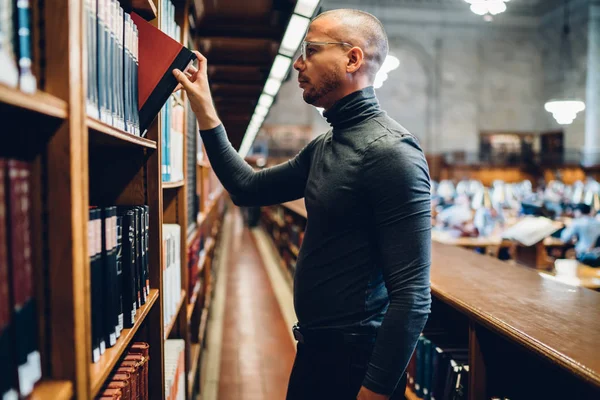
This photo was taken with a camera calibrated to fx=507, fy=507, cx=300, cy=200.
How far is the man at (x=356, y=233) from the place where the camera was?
1.15 metres

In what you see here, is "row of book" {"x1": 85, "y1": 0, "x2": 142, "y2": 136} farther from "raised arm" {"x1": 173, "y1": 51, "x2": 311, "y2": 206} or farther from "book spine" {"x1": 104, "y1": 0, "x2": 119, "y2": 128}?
"raised arm" {"x1": 173, "y1": 51, "x2": 311, "y2": 206}

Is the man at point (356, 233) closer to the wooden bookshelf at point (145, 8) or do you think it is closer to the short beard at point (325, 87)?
the short beard at point (325, 87)

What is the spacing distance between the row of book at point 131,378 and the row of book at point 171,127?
2.02ft

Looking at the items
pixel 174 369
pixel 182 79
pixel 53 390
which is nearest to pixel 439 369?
pixel 174 369

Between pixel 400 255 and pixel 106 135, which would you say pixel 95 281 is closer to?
pixel 106 135

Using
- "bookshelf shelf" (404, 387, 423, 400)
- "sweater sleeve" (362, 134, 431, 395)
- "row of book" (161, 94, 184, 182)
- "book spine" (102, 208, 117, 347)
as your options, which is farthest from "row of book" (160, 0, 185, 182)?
"bookshelf shelf" (404, 387, 423, 400)

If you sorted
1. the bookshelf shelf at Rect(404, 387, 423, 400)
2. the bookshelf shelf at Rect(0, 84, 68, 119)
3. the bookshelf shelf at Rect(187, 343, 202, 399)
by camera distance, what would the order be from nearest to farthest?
the bookshelf shelf at Rect(0, 84, 68, 119) < the bookshelf shelf at Rect(404, 387, 423, 400) < the bookshelf shelf at Rect(187, 343, 202, 399)

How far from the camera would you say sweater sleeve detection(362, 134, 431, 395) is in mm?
1144

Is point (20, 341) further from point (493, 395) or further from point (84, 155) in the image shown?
point (493, 395)

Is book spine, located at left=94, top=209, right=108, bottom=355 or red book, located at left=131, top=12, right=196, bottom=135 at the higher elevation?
red book, located at left=131, top=12, right=196, bottom=135

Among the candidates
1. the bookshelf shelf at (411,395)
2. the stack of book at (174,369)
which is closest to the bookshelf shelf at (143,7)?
the stack of book at (174,369)

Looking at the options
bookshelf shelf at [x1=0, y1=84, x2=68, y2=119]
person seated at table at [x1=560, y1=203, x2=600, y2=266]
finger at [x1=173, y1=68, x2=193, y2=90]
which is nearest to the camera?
bookshelf shelf at [x1=0, y1=84, x2=68, y2=119]

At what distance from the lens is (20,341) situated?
697 millimetres

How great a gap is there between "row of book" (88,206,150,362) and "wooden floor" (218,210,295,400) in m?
2.24
